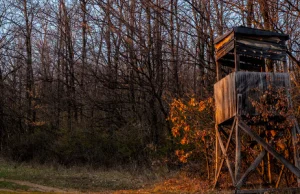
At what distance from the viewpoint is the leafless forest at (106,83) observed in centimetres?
2688

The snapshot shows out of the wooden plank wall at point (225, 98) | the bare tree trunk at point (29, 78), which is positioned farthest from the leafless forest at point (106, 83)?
the wooden plank wall at point (225, 98)

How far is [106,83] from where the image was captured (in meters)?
30.9

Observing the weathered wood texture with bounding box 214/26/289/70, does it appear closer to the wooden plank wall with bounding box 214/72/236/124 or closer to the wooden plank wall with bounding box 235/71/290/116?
the wooden plank wall with bounding box 235/71/290/116

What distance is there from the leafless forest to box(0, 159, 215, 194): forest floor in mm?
2723

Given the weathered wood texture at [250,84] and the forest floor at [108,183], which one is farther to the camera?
the forest floor at [108,183]

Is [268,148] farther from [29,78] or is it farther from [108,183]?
[29,78]

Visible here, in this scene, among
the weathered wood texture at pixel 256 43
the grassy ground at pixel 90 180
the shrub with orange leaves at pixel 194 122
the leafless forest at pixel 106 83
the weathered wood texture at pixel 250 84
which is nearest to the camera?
the weathered wood texture at pixel 250 84

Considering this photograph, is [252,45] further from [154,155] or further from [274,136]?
[154,155]

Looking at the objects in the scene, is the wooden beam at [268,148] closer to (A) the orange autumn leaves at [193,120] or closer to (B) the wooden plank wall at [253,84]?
(B) the wooden plank wall at [253,84]

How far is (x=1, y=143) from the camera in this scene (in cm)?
3569

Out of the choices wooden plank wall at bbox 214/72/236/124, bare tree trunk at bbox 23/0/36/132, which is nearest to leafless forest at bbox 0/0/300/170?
bare tree trunk at bbox 23/0/36/132

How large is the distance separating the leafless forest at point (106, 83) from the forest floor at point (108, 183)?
2.72 metres

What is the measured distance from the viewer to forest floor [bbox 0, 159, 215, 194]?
16922 millimetres

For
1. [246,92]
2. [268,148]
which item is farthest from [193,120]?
[268,148]
